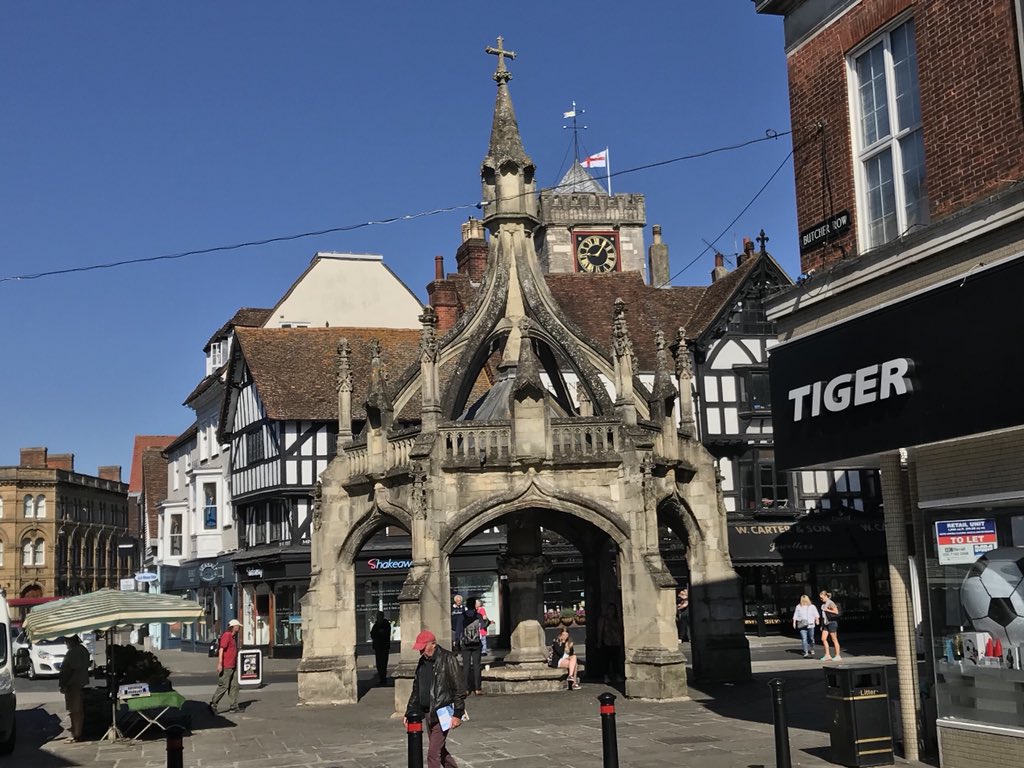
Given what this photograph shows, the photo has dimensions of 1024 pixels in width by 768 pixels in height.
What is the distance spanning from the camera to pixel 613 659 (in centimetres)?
2131

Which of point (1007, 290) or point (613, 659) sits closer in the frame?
point (1007, 290)

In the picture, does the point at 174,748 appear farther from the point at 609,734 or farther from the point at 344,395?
the point at 344,395

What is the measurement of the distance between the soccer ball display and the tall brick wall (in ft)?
10.5

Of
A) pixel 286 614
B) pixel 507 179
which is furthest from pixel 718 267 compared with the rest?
pixel 507 179

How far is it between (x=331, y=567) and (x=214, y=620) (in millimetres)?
25329

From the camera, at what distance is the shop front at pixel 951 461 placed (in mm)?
9961

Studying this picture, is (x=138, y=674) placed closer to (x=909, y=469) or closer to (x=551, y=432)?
(x=551, y=432)

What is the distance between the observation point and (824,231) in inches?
510

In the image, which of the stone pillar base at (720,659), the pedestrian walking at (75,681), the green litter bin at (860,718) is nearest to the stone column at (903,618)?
the green litter bin at (860,718)

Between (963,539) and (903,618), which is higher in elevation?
(963,539)

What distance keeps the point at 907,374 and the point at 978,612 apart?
88.1 inches

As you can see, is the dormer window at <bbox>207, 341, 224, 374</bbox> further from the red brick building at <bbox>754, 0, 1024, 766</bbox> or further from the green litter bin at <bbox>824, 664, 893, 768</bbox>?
the green litter bin at <bbox>824, 664, 893, 768</bbox>

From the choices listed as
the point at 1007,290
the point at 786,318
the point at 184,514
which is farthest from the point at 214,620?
the point at 1007,290

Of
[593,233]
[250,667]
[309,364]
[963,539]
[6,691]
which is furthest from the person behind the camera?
[593,233]
